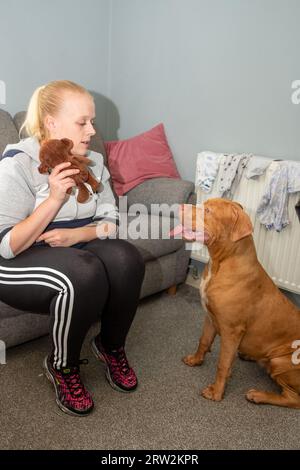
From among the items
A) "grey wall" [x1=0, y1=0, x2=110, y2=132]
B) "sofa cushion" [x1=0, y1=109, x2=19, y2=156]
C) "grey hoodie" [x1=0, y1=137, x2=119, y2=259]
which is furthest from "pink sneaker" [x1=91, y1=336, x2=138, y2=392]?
"grey wall" [x1=0, y1=0, x2=110, y2=132]

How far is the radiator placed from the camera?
2.07 meters

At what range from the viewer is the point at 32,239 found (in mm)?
1282

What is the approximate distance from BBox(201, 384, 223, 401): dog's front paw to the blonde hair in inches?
43.7

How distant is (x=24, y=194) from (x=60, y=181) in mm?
139

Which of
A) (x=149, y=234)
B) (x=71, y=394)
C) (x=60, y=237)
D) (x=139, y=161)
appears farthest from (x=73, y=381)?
(x=139, y=161)

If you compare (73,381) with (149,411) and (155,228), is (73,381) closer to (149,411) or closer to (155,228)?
(149,411)

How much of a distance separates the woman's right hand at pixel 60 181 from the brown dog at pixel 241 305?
0.43m

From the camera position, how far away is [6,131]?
204cm

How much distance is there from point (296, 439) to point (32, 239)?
1.10 metres

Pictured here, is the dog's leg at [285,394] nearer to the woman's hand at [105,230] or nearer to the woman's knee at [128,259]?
the woman's knee at [128,259]

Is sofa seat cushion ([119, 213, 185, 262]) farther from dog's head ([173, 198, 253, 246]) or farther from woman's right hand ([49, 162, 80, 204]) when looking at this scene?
woman's right hand ([49, 162, 80, 204])

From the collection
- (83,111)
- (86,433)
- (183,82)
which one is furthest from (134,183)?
(86,433)

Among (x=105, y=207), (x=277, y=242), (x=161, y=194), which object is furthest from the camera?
(x=161, y=194)
